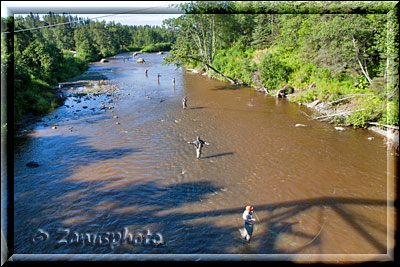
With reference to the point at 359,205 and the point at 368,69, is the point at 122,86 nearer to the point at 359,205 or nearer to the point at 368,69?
the point at 368,69

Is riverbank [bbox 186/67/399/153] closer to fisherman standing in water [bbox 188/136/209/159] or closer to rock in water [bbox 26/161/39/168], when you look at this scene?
fisherman standing in water [bbox 188/136/209/159]

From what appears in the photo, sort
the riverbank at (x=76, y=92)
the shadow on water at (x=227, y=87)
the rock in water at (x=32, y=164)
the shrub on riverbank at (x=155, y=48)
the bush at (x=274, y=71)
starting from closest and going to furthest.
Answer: the rock in water at (x=32, y=164)
the riverbank at (x=76, y=92)
the bush at (x=274, y=71)
the shadow on water at (x=227, y=87)
the shrub on riverbank at (x=155, y=48)

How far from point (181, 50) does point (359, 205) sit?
1175 inches

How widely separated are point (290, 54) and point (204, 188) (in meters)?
24.6

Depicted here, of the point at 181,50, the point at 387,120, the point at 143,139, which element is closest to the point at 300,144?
the point at 387,120

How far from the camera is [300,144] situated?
666 inches

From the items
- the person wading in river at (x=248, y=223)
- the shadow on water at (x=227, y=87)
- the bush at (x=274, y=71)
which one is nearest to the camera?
the person wading in river at (x=248, y=223)

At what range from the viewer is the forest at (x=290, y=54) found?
629 inches

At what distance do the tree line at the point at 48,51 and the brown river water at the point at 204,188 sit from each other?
3.28m

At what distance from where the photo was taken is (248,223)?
27.7 ft

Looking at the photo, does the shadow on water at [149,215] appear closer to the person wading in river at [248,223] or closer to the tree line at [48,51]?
the person wading in river at [248,223]

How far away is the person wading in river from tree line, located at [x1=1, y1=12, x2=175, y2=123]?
8.22 meters

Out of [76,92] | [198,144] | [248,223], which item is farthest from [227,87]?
[248,223]

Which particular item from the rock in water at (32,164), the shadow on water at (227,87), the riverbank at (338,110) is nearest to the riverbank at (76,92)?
the rock in water at (32,164)
